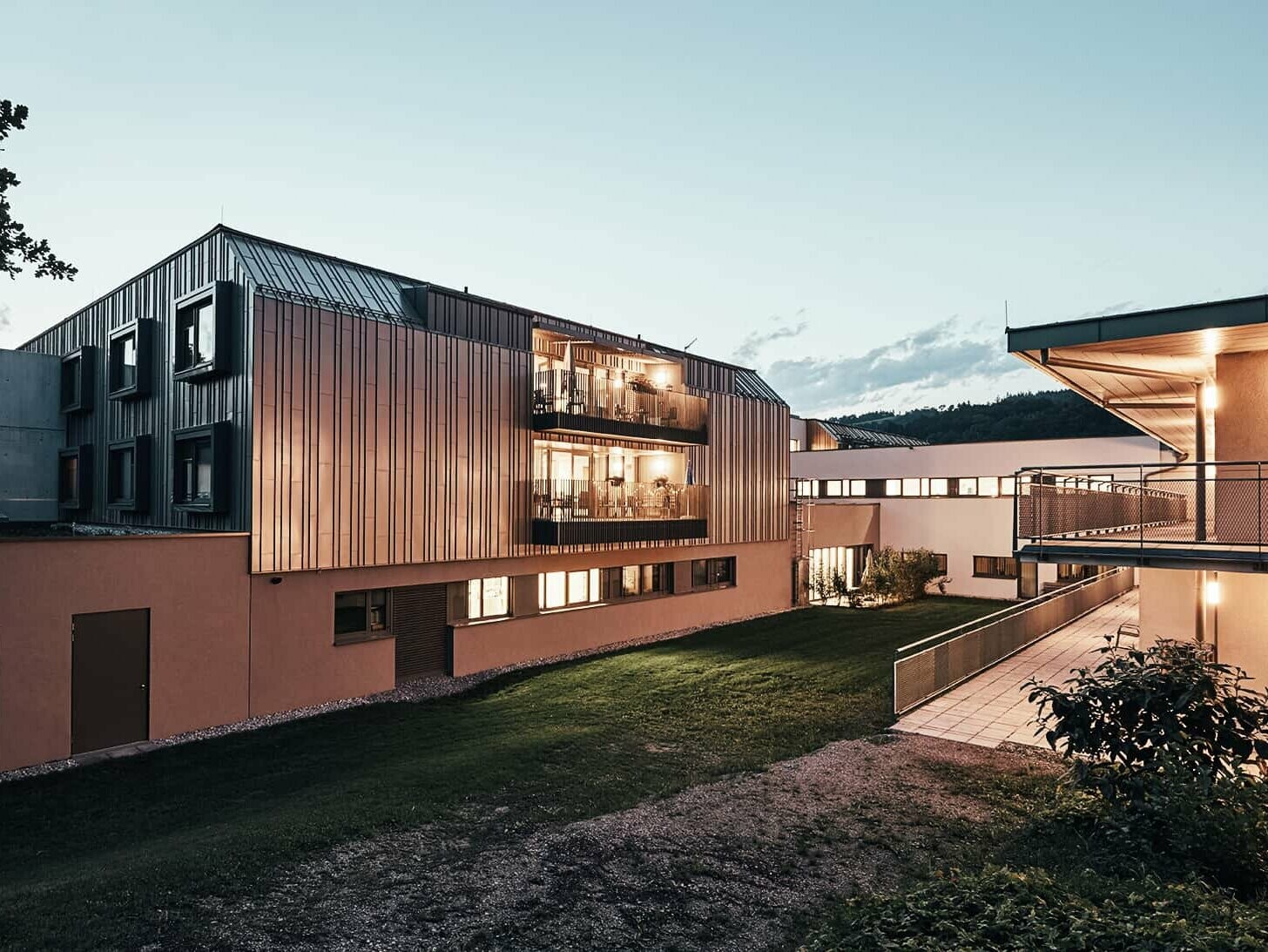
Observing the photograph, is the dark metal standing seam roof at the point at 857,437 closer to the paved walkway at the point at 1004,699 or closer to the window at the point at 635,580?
the window at the point at 635,580

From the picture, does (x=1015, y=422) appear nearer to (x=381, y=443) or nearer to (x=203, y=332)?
(x=381, y=443)

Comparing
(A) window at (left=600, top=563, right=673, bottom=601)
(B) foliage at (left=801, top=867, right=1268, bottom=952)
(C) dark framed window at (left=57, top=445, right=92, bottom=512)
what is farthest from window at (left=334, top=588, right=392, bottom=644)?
(B) foliage at (left=801, top=867, right=1268, bottom=952)

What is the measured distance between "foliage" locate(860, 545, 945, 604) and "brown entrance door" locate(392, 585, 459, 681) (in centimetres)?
1815

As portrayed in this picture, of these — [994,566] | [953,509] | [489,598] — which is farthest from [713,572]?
[994,566]

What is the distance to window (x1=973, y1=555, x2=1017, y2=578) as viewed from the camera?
31062 mm

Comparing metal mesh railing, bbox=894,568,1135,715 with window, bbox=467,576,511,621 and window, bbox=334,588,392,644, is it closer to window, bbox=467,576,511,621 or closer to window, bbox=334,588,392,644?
window, bbox=467,576,511,621

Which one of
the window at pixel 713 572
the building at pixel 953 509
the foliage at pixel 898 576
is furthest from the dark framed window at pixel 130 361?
the foliage at pixel 898 576

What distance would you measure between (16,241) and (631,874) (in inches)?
452

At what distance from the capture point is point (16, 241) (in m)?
10.2

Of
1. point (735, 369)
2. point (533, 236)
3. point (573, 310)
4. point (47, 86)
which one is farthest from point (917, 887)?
point (573, 310)

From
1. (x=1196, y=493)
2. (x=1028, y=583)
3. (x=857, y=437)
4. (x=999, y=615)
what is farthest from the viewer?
(x=857, y=437)

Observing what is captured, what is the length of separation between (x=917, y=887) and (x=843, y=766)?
17.3ft

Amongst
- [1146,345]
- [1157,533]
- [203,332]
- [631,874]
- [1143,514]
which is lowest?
[631,874]

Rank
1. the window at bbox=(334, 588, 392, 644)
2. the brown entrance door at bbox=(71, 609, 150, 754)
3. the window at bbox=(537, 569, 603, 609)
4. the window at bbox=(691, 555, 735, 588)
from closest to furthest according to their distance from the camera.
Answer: the brown entrance door at bbox=(71, 609, 150, 754) < the window at bbox=(334, 588, 392, 644) < the window at bbox=(537, 569, 603, 609) < the window at bbox=(691, 555, 735, 588)
